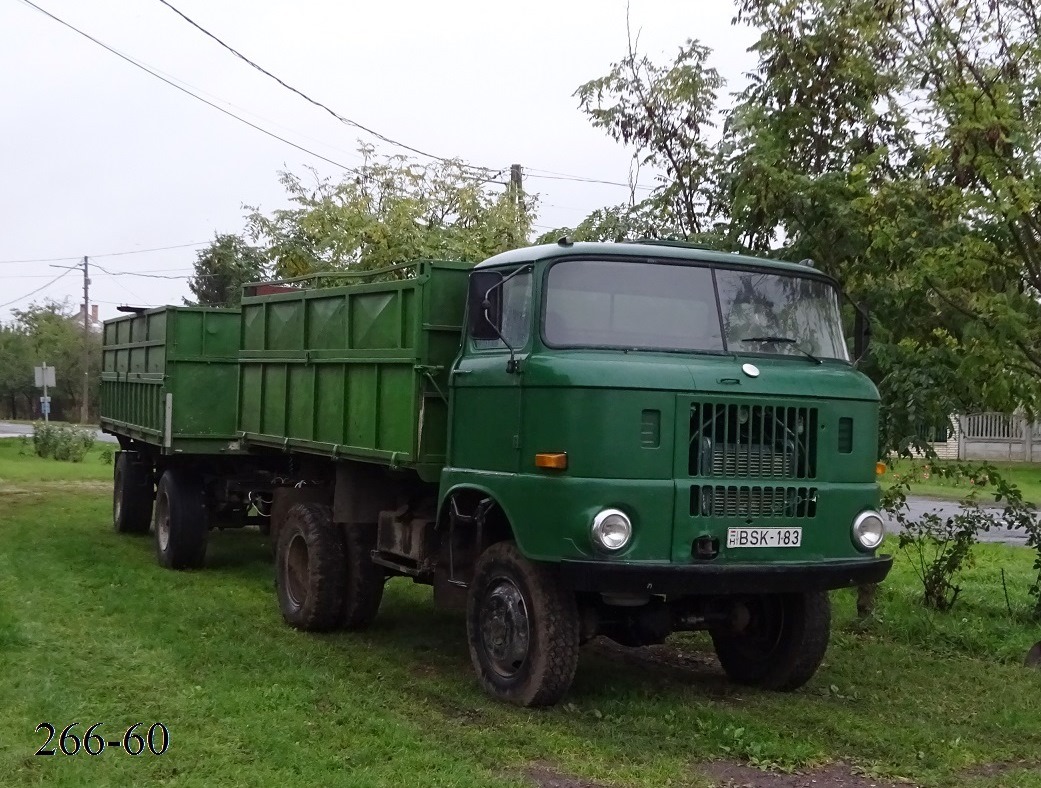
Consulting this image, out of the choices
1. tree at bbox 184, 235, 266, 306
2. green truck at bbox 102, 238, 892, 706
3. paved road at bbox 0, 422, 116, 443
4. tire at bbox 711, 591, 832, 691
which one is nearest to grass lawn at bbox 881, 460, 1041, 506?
tire at bbox 711, 591, 832, 691

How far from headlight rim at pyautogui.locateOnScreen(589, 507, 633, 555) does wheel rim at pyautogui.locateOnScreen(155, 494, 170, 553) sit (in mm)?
6777

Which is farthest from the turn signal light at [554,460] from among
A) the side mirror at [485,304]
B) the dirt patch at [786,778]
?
the dirt patch at [786,778]

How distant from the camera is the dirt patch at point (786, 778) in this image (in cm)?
583

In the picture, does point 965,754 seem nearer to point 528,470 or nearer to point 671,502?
point 671,502

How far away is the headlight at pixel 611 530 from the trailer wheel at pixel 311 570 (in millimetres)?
3160

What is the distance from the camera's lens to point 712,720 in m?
6.80

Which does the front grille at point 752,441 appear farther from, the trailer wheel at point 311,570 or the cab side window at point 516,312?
the trailer wheel at point 311,570

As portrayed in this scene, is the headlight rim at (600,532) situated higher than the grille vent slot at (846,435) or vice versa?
the grille vent slot at (846,435)

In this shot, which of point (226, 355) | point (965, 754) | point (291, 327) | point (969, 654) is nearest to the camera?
point (965, 754)

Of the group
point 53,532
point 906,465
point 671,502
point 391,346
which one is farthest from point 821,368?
point 53,532

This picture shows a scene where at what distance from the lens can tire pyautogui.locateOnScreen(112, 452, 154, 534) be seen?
47.8ft

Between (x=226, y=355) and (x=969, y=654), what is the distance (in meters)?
7.13

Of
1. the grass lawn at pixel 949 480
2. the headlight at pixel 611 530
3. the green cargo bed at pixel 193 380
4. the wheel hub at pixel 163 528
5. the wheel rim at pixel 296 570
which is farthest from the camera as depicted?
the wheel hub at pixel 163 528

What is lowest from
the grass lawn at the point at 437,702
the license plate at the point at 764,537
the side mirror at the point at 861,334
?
the grass lawn at the point at 437,702
